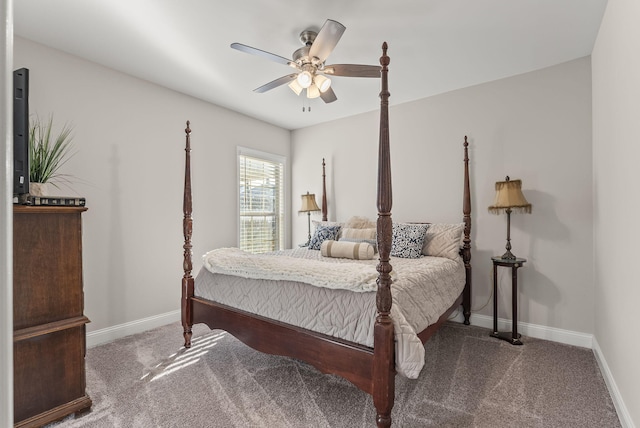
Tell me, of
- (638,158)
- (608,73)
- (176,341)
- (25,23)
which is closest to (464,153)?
(608,73)

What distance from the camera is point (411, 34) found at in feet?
8.07

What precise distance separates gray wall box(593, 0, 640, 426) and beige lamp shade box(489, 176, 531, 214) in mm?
529

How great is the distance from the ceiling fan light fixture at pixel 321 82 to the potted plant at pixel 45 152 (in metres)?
1.84

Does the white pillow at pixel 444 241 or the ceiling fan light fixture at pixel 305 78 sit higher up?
the ceiling fan light fixture at pixel 305 78

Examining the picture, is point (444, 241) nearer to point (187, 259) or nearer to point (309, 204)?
point (309, 204)

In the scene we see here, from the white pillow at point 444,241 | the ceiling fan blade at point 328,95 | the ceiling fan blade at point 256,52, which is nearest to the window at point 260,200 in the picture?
the ceiling fan blade at point 328,95

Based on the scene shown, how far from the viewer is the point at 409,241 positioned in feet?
10.3

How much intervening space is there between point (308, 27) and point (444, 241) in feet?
7.60

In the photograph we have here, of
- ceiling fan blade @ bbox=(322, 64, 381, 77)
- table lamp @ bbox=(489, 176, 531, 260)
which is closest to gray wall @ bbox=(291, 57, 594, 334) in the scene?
table lamp @ bbox=(489, 176, 531, 260)

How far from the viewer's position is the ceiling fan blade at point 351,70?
231 centimetres

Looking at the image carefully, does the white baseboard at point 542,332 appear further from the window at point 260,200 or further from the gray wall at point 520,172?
the window at point 260,200

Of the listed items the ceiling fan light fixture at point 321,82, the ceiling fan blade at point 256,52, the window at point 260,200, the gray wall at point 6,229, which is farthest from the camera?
the window at point 260,200

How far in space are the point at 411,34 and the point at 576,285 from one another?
2.69 meters

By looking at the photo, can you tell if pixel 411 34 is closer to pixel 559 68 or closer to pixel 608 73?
pixel 608 73
